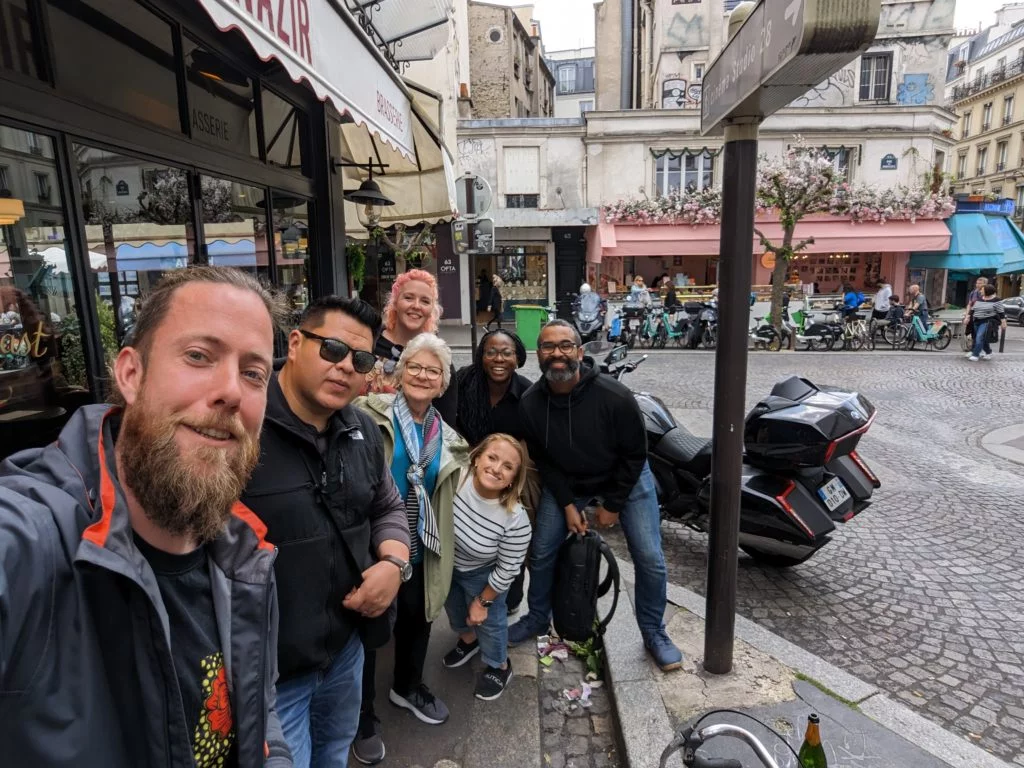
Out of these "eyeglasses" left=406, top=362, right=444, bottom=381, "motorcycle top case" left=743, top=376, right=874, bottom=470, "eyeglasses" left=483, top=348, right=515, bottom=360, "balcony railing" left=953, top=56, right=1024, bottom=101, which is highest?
"balcony railing" left=953, top=56, right=1024, bottom=101

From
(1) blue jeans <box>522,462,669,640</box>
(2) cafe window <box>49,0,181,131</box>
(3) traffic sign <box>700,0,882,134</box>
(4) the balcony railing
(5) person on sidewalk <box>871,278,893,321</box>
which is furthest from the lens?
(4) the balcony railing

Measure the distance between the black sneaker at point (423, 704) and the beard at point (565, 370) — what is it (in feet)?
5.37

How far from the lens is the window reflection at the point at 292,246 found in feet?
15.3

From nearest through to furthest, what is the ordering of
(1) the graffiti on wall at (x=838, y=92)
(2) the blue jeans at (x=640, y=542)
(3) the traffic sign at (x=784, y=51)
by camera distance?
1. (3) the traffic sign at (x=784, y=51)
2. (2) the blue jeans at (x=640, y=542)
3. (1) the graffiti on wall at (x=838, y=92)

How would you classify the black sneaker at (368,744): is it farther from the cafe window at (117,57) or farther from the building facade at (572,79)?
the building facade at (572,79)

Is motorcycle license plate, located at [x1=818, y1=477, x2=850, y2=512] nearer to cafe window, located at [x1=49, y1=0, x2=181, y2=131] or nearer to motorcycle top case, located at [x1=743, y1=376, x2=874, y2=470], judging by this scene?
motorcycle top case, located at [x1=743, y1=376, x2=874, y2=470]

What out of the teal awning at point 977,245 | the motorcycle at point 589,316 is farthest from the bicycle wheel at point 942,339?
the motorcycle at point 589,316

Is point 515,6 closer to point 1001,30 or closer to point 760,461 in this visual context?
point 1001,30

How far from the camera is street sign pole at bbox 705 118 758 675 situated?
2.57 meters

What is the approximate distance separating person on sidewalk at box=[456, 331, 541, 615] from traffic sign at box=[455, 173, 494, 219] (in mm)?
3738

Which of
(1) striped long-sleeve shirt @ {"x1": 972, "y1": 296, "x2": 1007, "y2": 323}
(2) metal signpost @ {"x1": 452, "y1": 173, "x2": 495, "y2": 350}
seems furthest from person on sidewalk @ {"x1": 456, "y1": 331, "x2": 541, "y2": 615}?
(1) striped long-sleeve shirt @ {"x1": 972, "y1": 296, "x2": 1007, "y2": 323}

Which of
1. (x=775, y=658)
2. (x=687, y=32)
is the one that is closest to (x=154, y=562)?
(x=775, y=658)

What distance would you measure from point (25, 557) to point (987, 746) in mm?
3591

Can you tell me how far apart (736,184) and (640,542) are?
1.78 metres
